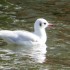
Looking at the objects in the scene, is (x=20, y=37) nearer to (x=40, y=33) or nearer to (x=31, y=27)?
(x=40, y=33)

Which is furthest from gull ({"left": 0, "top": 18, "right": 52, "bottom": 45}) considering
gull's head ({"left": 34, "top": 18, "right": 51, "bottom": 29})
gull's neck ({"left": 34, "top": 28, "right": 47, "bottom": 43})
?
gull's head ({"left": 34, "top": 18, "right": 51, "bottom": 29})

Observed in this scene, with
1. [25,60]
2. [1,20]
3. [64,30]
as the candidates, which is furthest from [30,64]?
[1,20]

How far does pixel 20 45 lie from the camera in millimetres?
13492

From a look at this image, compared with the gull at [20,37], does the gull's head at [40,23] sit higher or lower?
higher

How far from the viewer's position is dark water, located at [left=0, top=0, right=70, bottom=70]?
38.4 ft

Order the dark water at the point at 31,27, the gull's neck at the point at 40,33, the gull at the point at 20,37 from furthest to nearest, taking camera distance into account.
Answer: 1. the gull's neck at the point at 40,33
2. the gull at the point at 20,37
3. the dark water at the point at 31,27

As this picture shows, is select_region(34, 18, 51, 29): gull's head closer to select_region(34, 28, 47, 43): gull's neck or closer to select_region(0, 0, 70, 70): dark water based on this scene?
Result: select_region(34, 28, 47, 43): gull's neck

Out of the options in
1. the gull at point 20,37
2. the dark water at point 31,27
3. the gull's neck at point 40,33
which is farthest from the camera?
the gull's neck at point 40,33

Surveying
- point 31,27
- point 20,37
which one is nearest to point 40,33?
point 20,37

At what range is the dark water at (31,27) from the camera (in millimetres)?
11719

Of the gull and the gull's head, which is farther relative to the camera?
the gull's head

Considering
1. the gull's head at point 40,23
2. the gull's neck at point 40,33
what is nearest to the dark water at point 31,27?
the gull's neck at point 40,33

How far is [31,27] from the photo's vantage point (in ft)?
49.0

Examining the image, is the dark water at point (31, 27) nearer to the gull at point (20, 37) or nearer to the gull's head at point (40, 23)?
the gull at point (20, 37)
